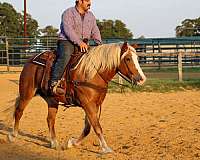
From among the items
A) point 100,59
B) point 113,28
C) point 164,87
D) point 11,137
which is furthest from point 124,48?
point 113,28

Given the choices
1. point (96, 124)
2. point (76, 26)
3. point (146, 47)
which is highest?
point (146, 47)

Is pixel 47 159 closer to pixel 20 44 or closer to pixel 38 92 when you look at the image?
pixel 38 92

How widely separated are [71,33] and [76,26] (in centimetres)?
23

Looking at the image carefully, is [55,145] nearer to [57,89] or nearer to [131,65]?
[57,89]

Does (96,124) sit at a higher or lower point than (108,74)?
lower

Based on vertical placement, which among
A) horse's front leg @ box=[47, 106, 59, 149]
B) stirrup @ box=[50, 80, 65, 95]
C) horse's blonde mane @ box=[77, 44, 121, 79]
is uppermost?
horse's blonde mane @ box=[77, 44, 121, 79]

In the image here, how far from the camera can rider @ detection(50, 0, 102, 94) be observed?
703 centimetres

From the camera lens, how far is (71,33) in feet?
23.0

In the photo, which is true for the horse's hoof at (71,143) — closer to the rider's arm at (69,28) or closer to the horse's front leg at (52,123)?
the horse's front leg at (52,123)

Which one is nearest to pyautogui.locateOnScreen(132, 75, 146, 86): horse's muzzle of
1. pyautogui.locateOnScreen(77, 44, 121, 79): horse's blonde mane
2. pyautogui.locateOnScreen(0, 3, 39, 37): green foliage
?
pyautogui.locateOnScreen(77, 44, 121, 79): horse's blonde mane

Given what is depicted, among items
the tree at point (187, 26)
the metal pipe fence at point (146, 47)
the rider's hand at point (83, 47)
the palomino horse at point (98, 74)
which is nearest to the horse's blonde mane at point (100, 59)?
the palomino horse at point (98, 74)

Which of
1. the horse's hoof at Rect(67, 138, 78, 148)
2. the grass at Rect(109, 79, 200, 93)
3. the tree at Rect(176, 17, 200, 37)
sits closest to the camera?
the horse's hoof at Rect(67, 138, 78, 148)

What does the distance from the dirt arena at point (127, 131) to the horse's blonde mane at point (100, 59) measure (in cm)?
126

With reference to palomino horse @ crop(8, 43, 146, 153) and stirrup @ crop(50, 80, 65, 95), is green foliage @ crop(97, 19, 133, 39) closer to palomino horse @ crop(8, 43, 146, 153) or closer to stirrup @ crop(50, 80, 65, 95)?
stirrup @ crop(50, 80, 65, 95)
